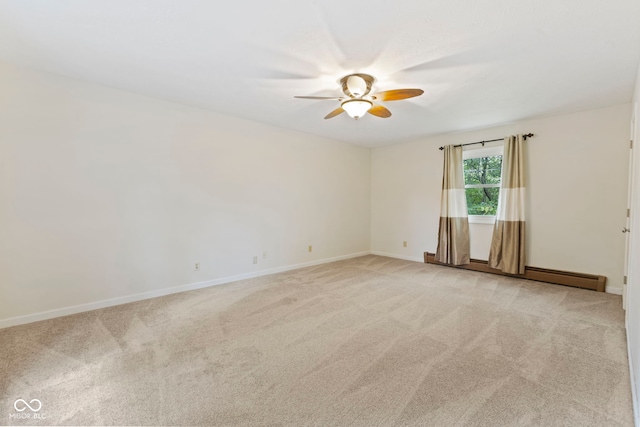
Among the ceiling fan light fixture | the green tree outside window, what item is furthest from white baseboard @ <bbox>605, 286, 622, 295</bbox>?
the ceiling fan light fixture

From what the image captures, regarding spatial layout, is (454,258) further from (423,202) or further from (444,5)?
(444,5)

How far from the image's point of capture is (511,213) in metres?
4.05

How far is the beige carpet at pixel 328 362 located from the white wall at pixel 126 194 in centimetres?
42

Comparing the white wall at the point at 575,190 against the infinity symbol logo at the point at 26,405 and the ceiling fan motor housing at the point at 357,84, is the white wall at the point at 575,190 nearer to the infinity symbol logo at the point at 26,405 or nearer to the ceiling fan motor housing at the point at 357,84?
the ceiling fan motor housing at the point at 357,84

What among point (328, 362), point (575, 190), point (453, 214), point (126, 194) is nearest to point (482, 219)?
point (453, 214)

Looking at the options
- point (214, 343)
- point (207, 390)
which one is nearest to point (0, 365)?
point (214, 343)

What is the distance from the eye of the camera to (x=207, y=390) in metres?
1.67

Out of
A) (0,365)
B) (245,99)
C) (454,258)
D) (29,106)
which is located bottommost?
(0,365)

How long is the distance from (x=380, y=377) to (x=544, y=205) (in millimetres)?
3732

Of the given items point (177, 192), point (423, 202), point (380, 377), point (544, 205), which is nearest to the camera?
point (380, 377)

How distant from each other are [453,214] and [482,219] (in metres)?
0.45

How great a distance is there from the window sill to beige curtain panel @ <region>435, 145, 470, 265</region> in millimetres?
101

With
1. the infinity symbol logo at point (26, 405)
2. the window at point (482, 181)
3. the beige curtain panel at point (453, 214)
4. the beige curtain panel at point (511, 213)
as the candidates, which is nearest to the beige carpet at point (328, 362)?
the infinity symbol logo at point (26, 405)

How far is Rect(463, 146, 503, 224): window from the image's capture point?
14.6 feet
